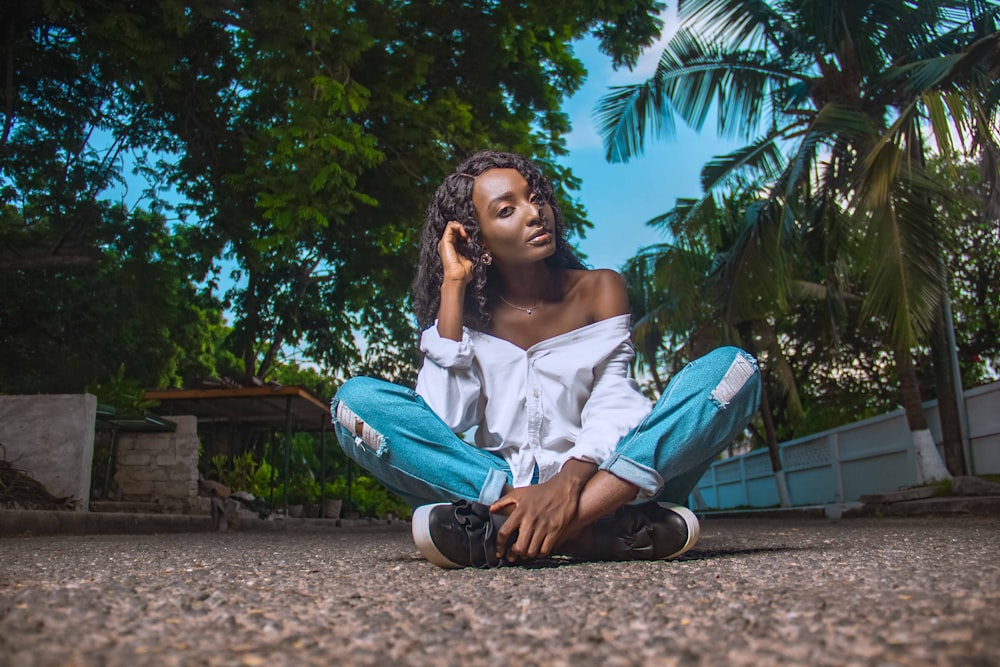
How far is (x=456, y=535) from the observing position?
1795 mm

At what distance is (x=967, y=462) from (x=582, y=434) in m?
9.80

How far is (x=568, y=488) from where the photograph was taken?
1783 mm

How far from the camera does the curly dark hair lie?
8.09 ft

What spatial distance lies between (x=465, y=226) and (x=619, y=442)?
903 mm

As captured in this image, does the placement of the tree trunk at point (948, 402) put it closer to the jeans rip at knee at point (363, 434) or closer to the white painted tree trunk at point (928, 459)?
the white painted tree trunk at point (928, 459)

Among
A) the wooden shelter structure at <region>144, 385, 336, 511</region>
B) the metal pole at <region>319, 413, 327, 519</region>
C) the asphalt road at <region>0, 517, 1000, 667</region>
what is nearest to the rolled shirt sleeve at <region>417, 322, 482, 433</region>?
the asphalt road at <region>0, 517, 1000, 667</region>

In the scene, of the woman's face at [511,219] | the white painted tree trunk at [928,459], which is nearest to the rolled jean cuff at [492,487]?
the woman's face at [511,219]

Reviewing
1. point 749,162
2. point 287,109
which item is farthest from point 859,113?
point 287,109

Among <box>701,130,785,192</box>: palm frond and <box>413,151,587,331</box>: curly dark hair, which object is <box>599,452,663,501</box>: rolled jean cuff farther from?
<box>701,130,785,192</box>: palm frond

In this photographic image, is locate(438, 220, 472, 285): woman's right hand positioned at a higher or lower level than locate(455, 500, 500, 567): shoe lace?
higher

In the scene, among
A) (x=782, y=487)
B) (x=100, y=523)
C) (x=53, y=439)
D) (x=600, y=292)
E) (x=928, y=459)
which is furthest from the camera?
(x=782, y=487)

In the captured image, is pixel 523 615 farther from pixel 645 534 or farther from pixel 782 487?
pixel 782 487

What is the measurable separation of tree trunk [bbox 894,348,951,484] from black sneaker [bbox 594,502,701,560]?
9099 mm

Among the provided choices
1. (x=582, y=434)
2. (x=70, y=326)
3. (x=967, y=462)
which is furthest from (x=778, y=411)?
(x=582, y=434)
